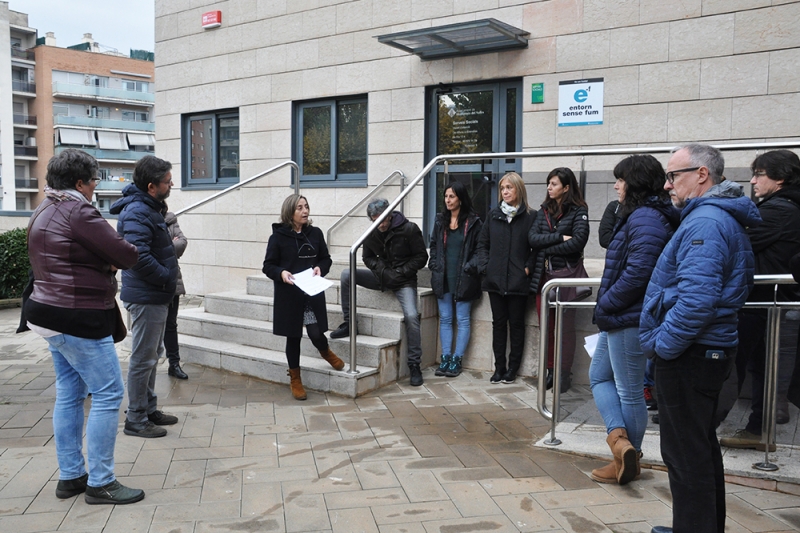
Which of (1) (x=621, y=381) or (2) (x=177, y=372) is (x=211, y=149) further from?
(1) (x=621, y=381)

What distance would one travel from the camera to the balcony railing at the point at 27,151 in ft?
228

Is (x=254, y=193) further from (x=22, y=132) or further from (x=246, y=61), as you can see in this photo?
(x=22, y=132)

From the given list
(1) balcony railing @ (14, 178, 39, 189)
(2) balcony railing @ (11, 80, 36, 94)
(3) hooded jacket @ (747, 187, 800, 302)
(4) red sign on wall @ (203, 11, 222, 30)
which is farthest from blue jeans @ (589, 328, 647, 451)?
(2) balcony railing @ (11, 80, 36, 94)

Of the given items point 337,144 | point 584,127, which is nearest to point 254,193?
point 337,144

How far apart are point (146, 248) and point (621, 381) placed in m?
3.28

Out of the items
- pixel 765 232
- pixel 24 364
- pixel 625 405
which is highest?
pixel 765 232

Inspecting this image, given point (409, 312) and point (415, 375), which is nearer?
point (415, 375)

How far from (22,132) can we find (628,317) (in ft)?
264

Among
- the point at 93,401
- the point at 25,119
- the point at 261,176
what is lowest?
the point at 93,401

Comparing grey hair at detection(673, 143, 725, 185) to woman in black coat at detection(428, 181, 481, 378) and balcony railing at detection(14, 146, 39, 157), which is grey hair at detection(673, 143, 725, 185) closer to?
woman in black coat at detection(428, 181, 481, 378)

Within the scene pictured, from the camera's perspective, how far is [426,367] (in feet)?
23.5

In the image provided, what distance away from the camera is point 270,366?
6777 millimetres

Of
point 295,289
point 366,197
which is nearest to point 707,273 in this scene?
point 295,289

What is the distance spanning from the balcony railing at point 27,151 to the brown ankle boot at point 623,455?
7697cm
